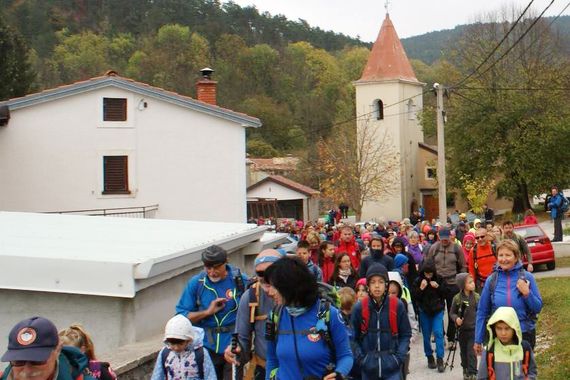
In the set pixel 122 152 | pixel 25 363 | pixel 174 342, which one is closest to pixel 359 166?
pixel 122 152

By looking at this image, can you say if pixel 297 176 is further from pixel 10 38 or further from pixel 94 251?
pixel 94 251

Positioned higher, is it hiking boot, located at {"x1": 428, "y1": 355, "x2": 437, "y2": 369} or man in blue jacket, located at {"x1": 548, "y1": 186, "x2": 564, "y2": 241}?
man in blue jacket, located at {"x1": 548, "y1": 186, "x2": 564, "y2": 241}

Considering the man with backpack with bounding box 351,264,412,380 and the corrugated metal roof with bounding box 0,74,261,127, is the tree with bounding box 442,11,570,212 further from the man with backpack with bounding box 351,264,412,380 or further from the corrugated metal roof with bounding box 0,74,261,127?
the man with backpack with bounding box 351,264,412,380

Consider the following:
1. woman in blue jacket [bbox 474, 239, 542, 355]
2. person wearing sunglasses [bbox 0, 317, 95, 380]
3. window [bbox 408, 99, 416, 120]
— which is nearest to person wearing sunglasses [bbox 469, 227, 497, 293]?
woman in blue jacket [bbox 474, 239, 542, 355]

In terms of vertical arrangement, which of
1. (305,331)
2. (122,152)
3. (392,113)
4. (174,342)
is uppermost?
(392,113)

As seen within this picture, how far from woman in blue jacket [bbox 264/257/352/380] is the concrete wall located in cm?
2385

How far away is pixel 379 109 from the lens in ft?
223

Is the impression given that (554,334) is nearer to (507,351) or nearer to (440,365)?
(440,365)

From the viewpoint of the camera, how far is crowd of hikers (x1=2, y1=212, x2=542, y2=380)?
541 centimetres

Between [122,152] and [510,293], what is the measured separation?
74.6 feet

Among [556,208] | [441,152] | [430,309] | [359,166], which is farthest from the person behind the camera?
[359,166]

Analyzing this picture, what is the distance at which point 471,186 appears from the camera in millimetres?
53719

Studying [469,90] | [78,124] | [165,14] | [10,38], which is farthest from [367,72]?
[165,14]

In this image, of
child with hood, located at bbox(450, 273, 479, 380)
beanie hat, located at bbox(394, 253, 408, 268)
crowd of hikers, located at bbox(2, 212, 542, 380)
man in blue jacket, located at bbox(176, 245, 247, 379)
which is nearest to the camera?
crowd of hikers, located at bbox(2, 212, 542, 380)
